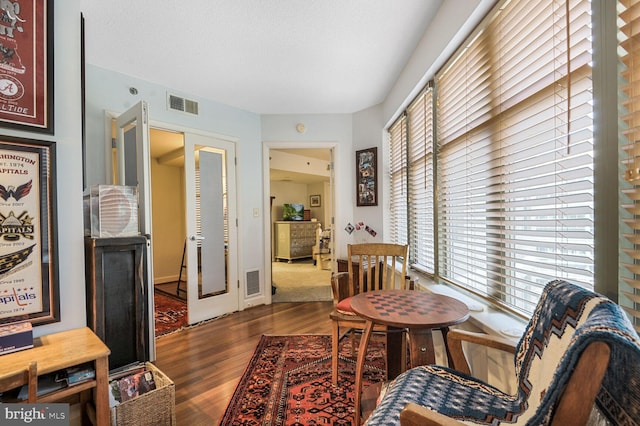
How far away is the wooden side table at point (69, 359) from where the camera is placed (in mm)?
1122

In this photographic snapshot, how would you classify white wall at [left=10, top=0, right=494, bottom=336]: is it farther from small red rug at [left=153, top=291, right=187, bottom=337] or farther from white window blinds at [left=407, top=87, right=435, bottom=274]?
small red rug at [left=153, top=291, right=187, bottom=337]

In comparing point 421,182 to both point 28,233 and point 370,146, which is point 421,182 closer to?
point 370,146

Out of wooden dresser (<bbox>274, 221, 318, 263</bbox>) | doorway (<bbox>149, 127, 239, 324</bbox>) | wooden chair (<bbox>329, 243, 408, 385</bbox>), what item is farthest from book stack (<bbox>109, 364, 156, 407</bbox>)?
wooden dresser (<bbox>274, 221, 318, 263</bbox>)

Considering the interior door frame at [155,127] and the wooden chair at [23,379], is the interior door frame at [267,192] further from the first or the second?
the wooden chair at [23,379]

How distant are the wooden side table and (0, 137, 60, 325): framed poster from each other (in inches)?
6.4

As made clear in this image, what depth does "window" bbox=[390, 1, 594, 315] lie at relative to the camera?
3.48 feet

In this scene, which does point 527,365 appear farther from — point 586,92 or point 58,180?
point 58,180

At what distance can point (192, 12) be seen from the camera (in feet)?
6.16

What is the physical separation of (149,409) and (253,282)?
228 cm

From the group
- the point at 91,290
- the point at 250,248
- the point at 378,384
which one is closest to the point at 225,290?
the point at 250,248

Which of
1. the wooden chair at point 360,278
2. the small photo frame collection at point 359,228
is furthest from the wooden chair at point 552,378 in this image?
the small photo frame collection at point 359,228

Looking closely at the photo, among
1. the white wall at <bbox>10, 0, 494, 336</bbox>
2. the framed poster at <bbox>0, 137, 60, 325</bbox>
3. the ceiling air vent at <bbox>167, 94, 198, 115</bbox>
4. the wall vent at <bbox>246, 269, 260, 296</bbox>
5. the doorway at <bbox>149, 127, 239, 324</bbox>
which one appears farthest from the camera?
the wall vent at <bbox>246, 269, 260, 296</bbox>

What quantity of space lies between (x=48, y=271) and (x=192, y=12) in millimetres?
1742

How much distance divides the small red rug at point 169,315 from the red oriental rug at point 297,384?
111 centimetres
